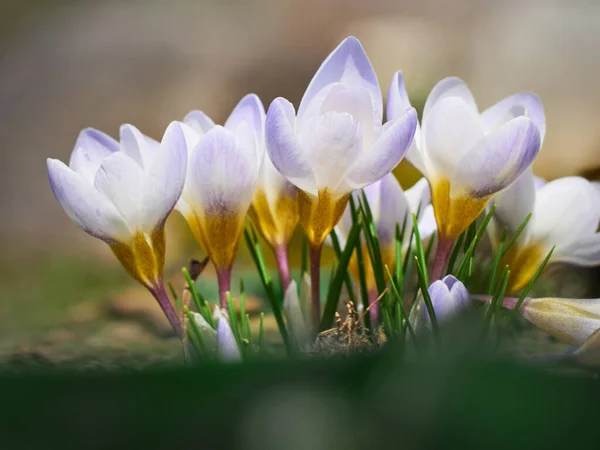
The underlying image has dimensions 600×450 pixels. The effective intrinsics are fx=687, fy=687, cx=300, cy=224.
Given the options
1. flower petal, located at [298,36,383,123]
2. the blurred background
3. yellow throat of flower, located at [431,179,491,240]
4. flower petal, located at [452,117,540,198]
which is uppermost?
the blurred background

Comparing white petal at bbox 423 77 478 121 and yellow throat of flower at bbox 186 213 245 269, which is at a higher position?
white petal at bbox 423 77 478 121

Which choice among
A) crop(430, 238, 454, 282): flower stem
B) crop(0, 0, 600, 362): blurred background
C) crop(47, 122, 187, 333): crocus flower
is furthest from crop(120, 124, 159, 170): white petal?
crop(0, 0, 600, 362): blurred background

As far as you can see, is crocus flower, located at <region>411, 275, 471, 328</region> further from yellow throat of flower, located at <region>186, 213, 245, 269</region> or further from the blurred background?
the blurred background

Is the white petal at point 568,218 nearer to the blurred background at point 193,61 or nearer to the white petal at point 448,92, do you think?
the white petal at point 448,92

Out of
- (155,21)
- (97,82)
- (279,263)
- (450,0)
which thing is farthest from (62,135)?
(279,263)

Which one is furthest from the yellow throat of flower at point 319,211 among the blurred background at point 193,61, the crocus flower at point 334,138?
the blurred background at point 193,61

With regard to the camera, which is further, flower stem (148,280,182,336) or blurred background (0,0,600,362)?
blurred background (0,0,600,362)

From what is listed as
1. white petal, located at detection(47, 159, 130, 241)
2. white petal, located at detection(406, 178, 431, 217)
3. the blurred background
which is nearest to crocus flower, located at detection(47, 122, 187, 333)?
white petal, located at detection(47, 159, 130, 241)

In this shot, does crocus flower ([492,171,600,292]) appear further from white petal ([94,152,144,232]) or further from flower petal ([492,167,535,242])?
white petal ([94,152,144,232])
